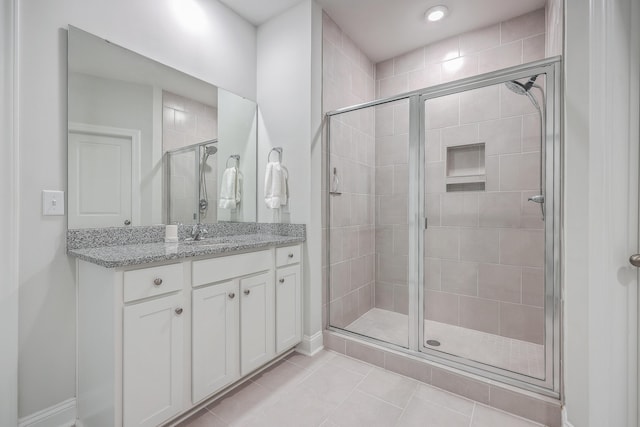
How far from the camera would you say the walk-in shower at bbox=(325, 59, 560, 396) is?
1906mm

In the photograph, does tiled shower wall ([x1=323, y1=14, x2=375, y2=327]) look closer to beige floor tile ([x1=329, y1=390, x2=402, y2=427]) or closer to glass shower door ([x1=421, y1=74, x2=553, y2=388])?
glass shower door ([x1=421, y1=74, x2=553, y2=388])

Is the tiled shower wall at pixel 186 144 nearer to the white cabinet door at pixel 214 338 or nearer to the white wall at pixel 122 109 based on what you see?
the white wall at pixel 122 109

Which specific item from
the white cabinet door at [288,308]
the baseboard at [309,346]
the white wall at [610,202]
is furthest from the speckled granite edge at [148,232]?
the white wall at [610,202]

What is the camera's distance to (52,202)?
1391 mm

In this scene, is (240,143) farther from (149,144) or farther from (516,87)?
(516,87)

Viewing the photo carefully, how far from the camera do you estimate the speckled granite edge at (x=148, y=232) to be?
1485 millimetres

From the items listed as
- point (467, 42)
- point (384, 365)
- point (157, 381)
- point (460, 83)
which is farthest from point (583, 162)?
point (157, 381)

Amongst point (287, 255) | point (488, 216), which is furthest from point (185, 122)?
point (488, 216)

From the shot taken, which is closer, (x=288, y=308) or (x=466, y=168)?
(x=288, y=308)

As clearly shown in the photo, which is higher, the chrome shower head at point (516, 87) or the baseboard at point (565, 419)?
the chrome shower head at point (516, 87)

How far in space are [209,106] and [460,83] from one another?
69.2 inches

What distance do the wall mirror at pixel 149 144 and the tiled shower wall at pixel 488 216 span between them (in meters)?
1.25

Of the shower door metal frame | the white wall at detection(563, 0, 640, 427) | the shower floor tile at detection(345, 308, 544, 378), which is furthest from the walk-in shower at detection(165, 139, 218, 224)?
the white wall at detection(563, 0, 640, 427)

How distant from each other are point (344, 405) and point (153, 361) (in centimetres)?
103
